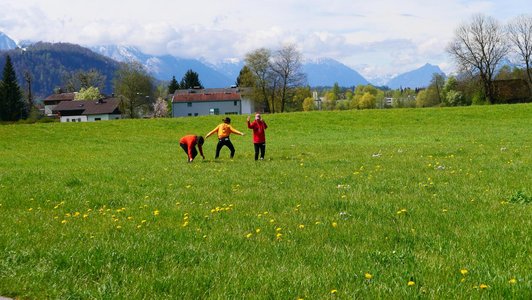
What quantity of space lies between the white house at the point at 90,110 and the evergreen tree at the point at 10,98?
1717 centimetres

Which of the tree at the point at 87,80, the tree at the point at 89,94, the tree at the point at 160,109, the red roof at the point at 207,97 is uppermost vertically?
the tree at the point at 87,80

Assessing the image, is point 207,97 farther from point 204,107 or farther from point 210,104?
point 204,107

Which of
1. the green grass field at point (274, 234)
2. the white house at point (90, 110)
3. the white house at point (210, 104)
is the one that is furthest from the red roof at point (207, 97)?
the green grass field at point (274, 234)

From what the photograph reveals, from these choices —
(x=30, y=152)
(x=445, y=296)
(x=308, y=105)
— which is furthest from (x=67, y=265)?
(x=308, y=105)

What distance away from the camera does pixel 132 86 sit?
107 meters

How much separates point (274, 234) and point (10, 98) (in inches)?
4424

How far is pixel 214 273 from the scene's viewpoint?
215 inches

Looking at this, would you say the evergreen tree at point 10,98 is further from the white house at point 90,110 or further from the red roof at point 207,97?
the red roof at point 207,97

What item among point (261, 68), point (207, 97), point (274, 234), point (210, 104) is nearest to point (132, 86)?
point (207, 97)

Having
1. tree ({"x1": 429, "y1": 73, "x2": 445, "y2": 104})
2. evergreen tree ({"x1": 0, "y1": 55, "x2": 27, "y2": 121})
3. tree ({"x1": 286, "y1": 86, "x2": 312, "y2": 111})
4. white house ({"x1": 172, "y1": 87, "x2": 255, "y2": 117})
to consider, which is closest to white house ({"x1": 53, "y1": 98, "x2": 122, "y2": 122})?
white house ({"x1": 172, "y1": 87, "x2": 255, "y2": 117})

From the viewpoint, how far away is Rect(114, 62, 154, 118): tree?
10712 centimetres

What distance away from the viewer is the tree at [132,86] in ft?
351

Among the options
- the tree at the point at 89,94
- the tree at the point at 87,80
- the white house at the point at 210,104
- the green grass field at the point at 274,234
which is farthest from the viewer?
the tree at the point at 87,80

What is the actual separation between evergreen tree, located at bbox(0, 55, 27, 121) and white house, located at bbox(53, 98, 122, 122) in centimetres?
1717
